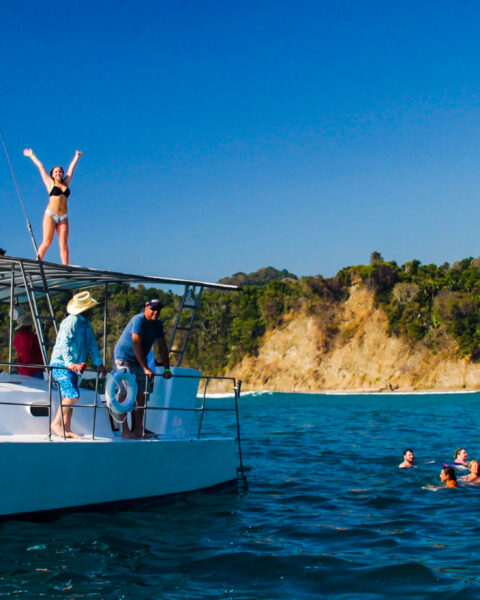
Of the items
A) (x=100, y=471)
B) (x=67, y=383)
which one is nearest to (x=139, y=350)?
(x=67, y=383)

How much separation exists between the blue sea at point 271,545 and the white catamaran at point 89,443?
247 millimetres

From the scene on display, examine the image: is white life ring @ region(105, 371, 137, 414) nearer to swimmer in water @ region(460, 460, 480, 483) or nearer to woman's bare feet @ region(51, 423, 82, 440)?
woman's bare feet @ region(51, 423, 82, 440)

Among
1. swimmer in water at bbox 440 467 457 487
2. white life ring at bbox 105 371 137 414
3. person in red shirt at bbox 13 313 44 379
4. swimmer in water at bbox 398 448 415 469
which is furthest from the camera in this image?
swimmer in water at bbox 398 448 415 469

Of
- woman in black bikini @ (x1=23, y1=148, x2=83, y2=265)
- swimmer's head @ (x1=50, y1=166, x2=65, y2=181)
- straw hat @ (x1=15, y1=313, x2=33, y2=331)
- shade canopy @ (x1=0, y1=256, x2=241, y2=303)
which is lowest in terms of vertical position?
straw hat @ (x1=15, y1=313, x2=33, y2=331)

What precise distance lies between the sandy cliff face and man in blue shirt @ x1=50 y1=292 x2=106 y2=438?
59.2 metres

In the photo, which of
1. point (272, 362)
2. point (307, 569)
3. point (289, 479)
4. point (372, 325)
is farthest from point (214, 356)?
point (307, 569)

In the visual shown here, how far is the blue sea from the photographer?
6.17 metres

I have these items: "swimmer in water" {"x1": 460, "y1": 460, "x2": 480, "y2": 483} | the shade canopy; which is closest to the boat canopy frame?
the shade canopy

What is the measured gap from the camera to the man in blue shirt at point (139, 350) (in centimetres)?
909

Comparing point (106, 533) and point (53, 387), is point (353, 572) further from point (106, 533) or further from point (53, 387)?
point (53, 387)

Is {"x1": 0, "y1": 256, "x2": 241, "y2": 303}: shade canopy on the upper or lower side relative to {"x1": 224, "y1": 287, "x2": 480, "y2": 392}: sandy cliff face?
upper

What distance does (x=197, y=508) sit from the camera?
9.35 meters

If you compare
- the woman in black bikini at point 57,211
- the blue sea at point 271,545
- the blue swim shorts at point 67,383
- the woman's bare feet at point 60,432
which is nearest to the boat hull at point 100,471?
the blue sea at point 271,545

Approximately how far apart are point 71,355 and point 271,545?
10.8 feet
